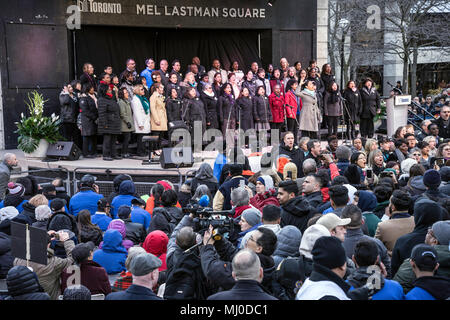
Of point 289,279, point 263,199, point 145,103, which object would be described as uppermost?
point 145,103

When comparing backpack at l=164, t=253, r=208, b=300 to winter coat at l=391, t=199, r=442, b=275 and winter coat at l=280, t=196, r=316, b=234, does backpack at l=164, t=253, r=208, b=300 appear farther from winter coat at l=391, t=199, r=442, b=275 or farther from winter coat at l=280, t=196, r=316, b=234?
winter coat at l=391, t=199, r=442, b=275

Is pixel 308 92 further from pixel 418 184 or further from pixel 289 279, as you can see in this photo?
pixel 289 279

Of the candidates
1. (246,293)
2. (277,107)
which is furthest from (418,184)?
(277,107)

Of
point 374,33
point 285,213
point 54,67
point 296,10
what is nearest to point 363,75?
point 374,33

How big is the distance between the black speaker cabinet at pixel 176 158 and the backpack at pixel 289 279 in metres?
8.34

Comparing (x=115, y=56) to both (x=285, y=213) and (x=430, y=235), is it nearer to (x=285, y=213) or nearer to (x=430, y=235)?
(x=285, y=213)

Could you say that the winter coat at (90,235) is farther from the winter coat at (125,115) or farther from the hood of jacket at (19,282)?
the winter coat at (125,115)

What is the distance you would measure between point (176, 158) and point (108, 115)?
84.7 inches

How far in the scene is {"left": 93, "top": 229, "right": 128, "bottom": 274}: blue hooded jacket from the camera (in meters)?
6.79

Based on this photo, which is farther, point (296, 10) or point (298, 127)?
point (296, 10)

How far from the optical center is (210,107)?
15.8 metres

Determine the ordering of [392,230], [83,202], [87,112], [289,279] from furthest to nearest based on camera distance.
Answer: [87,112], [83,202], [392,230], [289,279]

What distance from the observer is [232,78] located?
53.0ft

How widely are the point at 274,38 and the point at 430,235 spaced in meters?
14.0
